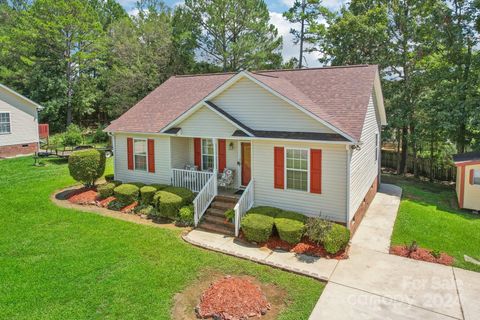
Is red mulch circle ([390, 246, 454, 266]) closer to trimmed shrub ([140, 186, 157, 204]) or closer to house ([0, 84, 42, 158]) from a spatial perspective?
trimmed shrub ([140, 186, 157, 204])

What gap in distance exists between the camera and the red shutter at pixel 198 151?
15000mm

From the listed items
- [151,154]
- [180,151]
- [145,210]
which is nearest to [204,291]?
[145,210]

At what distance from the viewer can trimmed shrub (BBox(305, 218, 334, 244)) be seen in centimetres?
995

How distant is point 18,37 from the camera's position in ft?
110

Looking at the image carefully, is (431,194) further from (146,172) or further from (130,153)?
(130,153)

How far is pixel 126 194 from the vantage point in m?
13.9

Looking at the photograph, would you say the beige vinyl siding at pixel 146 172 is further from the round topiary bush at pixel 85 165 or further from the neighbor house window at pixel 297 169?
the neighbor house window at pixel 297 169

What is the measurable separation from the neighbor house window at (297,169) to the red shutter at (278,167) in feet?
0.58

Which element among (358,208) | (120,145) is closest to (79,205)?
(120,145)

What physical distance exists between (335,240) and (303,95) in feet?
20.6

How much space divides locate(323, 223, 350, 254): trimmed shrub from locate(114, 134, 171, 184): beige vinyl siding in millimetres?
7691

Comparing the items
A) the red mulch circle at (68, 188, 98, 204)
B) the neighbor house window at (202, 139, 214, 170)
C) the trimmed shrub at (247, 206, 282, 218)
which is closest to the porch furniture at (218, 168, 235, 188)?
the neighbor house window at (202, 139, 214, 170)

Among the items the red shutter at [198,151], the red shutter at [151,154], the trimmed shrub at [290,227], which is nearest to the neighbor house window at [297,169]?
the trimmed shrub at [290,227]

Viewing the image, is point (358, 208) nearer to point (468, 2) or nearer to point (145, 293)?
point (145, 293)
